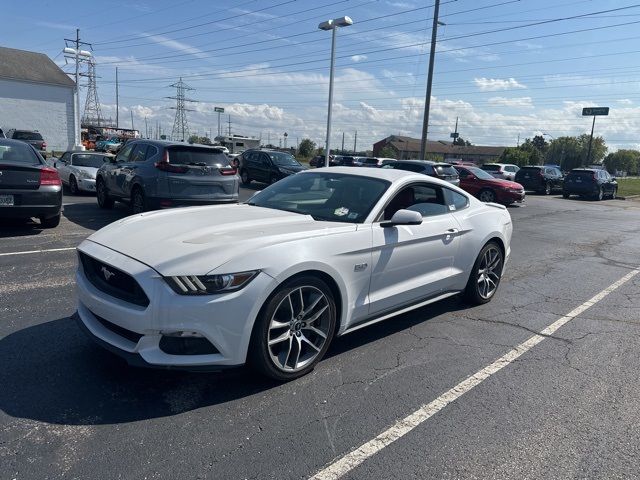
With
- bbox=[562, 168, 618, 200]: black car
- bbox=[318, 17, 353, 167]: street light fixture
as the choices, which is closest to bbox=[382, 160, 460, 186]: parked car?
bbox=[318, 17, 353, 167]: street light fixture

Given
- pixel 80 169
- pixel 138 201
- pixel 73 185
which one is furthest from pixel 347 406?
pixel 73 185

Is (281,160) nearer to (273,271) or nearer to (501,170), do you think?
(501,170)

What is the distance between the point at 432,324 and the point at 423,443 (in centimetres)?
209

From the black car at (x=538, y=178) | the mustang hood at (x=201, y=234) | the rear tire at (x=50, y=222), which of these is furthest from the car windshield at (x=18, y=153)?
the black car at (x=538, y=178)

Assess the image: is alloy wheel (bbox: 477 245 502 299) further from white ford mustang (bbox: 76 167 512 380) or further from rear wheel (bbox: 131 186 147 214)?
rear wheel (bbox: 131 186 147 214)

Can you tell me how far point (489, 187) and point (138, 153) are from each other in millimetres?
14143

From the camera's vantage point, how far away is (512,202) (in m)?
18.8

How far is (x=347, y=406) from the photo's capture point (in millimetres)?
3162

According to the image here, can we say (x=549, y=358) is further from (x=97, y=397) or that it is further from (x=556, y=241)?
(x=556, y=241)

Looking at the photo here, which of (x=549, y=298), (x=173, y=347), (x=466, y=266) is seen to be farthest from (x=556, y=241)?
(x=173, y=347)

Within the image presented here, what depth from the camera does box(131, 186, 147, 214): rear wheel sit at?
9423 mm

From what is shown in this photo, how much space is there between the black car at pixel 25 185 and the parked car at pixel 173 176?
1.68 meters

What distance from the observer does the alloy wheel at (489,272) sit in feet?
17.7

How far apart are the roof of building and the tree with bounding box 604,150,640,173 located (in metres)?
118
